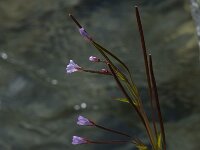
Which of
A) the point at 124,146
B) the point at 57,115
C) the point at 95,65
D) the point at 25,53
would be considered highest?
the point at 25,53

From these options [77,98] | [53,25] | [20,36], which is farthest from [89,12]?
[77,98]

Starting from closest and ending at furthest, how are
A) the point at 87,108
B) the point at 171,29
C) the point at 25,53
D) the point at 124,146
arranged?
1. the point at 124,146
2. the point at 87,108
3. the point at 171,29
4. the point at 25,53

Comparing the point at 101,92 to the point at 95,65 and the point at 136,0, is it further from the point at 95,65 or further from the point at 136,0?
the point at 136,0

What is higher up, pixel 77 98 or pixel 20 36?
pixel 20 36

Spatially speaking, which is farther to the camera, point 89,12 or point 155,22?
point 89,12

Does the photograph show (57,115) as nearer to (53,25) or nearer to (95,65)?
(95,65)

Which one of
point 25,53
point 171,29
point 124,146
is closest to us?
point 124,146

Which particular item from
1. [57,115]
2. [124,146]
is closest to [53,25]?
[57,115]
